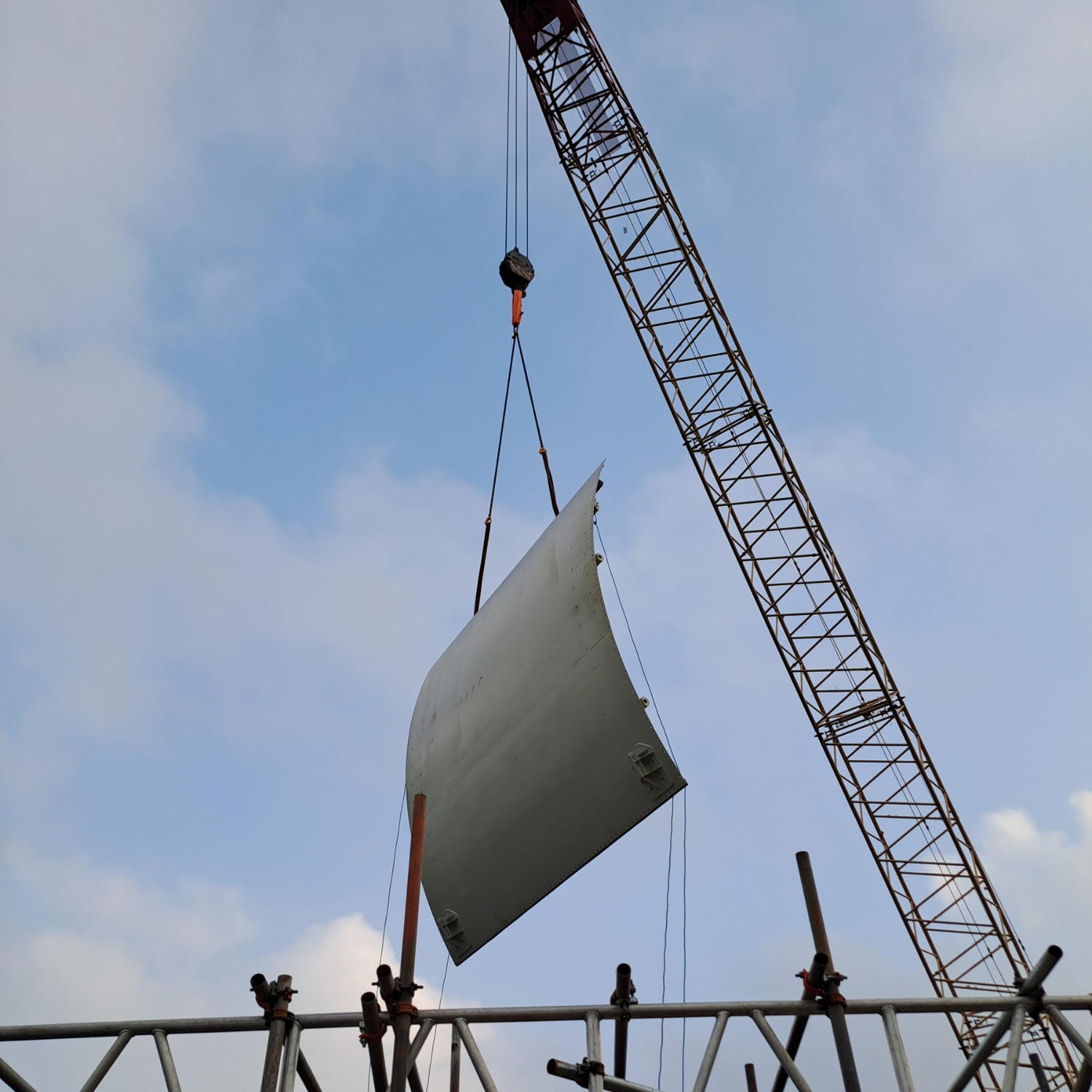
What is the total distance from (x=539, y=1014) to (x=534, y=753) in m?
2.87

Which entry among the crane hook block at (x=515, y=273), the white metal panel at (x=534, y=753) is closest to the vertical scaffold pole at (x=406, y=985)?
the white metal panel at (x=534, y=753)

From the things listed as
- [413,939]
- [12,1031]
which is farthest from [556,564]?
[12,1031]

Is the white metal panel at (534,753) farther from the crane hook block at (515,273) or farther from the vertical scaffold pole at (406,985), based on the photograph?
the crane hook block at (515,273)

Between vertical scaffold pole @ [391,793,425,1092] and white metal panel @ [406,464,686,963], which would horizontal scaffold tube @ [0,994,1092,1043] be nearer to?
vertical scaffold pole @ [391,793,425,1092]

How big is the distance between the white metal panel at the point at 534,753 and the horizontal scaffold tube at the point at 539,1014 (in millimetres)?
2214

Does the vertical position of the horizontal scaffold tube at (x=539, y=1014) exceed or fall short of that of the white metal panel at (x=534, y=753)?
it falls short

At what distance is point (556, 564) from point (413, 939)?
4.24 metres

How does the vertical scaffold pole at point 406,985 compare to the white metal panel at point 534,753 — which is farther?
the white metal panel at point 534,753

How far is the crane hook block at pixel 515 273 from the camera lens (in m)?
22.1

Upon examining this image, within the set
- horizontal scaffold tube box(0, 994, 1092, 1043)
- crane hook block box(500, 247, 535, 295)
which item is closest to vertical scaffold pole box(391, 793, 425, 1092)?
horizontal scaffold tube box(0, 994, 1092, 1043)

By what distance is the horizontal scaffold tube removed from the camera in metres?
7.98

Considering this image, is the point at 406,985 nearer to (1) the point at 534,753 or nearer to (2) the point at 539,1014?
(2) the point at 539,1014

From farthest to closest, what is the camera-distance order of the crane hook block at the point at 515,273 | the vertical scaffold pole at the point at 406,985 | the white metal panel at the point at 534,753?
the crane hook block at the point at 515,273, the white metal panel at the point at 534,753, the vertical scaffold pole at the point at 406,985

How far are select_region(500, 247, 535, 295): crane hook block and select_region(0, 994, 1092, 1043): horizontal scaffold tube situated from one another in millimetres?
16129
